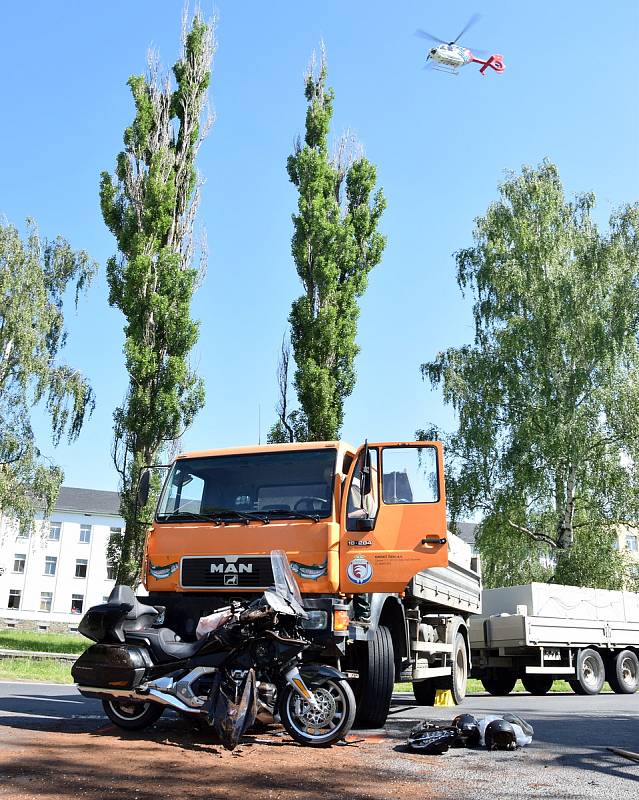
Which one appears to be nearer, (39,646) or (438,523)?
(438,523)

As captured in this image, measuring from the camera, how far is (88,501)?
7081cm

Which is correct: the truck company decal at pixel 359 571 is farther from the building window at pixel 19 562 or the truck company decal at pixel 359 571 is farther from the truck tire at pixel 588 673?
the building window at pixel 19 562

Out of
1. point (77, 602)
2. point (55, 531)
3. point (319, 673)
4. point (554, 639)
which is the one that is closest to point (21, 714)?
point (319, 673)

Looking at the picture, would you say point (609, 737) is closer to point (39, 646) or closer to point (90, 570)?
point (39, 646)

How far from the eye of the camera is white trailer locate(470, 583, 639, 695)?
647 inches

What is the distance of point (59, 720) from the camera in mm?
7953

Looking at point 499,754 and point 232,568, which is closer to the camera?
point 499,754

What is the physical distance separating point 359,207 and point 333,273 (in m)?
2.85

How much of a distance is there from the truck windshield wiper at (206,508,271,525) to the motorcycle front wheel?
1.74 m

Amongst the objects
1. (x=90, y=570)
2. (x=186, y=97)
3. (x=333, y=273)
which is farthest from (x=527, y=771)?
(x=90, y=570)

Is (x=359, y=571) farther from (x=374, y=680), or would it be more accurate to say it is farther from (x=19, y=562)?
(x=19, y=562)

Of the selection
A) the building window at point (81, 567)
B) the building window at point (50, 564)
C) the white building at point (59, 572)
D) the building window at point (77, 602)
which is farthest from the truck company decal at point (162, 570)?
the building window at point (81, 567)

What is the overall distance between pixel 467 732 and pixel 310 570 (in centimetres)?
194

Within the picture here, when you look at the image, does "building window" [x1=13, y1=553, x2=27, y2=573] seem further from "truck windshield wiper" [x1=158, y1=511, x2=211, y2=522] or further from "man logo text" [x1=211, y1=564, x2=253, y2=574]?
"man logo text" [x1=211, y1=564, x2=253, y2=574]
